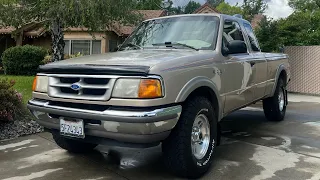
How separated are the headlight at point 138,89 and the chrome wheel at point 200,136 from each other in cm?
82

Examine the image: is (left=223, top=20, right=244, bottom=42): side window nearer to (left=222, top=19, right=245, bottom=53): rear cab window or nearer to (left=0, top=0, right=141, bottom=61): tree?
(left=222, top=19, right=245, bottom=53): rear cab window

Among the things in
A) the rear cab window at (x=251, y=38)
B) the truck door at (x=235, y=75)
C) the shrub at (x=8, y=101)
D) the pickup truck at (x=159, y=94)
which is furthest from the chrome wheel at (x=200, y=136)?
the shrub at (x=8, y=101)

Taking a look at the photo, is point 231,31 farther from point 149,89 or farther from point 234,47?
point 149,89

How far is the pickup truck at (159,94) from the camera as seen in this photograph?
3410 mm

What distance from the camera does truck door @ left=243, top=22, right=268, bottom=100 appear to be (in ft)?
18.9

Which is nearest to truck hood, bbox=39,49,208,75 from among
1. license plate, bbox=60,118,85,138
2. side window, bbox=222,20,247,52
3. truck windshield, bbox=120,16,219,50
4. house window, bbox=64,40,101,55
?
license plate, bbox=60,118,85,138

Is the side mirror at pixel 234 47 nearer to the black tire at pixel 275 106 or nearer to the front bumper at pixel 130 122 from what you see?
the front bumper at pixel 130 122

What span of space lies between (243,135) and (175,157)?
2771 mm

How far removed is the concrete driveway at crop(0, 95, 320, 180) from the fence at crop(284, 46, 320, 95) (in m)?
6.73

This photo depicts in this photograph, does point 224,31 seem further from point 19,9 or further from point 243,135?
point 19,9

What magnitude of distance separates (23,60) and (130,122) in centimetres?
1540

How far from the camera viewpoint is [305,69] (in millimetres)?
12867

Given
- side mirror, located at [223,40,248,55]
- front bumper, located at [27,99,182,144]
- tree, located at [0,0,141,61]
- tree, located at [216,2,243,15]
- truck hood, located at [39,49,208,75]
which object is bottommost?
front bumper, located at [27,99,182,144]

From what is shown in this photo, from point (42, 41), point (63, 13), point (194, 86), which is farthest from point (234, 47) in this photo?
point (42, 41)
